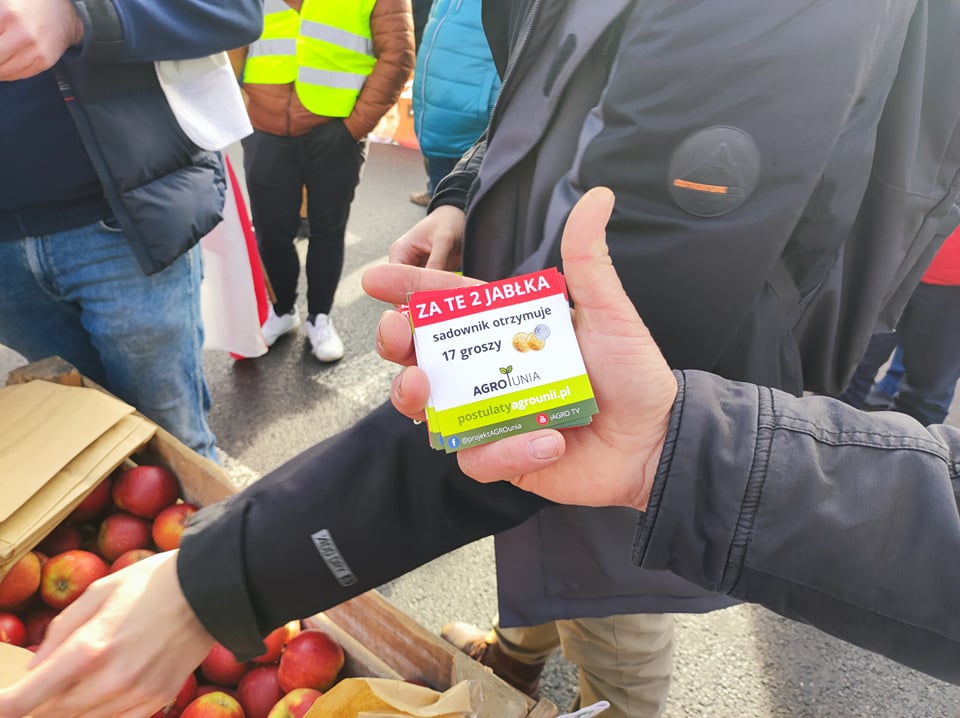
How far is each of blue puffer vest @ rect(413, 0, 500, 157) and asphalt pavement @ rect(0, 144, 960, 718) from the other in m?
1.12

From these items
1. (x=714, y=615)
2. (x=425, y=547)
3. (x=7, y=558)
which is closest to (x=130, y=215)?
(x=7, y=558)

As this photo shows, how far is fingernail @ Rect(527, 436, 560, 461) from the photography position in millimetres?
613

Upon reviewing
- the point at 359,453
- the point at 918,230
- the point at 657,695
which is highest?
→ the point at 918,230

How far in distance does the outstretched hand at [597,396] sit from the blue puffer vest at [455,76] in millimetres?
2025

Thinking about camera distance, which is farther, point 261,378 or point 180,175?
point 261,378

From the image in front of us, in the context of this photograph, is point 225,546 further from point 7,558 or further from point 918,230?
point 918,230

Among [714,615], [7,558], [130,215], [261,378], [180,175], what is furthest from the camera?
[261,378]

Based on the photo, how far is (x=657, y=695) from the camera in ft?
4.22

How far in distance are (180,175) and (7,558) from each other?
0.82 metres

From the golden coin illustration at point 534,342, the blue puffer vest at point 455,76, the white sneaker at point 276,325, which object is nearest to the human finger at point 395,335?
the golden coin illustration at point 534,342

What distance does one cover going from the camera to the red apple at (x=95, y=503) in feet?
4.43

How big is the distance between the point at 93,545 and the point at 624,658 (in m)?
1.15

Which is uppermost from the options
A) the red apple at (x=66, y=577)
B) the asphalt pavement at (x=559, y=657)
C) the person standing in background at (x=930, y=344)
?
the red apple at (x=66, y=577)

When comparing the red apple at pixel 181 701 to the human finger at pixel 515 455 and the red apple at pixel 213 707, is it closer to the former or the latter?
the red apple at pixel 213 707
